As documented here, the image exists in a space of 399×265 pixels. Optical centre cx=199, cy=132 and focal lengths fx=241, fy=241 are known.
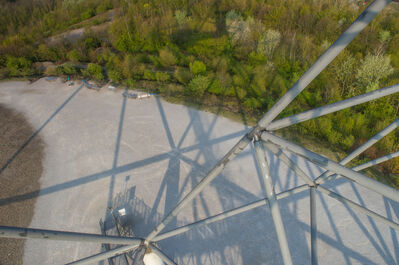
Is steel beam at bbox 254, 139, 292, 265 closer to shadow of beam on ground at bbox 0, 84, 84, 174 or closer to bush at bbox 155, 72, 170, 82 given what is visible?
shadow of beam on ground at bbox 0, 84, 84, 174

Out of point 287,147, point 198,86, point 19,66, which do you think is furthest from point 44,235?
point 19,66

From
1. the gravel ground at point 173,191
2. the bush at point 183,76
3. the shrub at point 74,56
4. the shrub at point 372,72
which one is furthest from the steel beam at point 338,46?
the shrub at point 74,56

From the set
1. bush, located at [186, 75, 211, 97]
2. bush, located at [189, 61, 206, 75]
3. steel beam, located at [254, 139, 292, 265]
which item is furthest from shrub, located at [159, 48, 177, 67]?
steel beam, located at [254, 139, 292, 265]

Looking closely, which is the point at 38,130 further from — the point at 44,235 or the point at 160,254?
the point at 44,235

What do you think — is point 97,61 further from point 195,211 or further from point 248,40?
point 195,211

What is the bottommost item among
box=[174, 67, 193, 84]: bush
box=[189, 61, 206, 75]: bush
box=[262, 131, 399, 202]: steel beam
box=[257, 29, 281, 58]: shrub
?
box=[262, 131, 399, 202]: steel beam

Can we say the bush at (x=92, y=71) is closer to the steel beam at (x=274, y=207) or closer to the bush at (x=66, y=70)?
the bush at (x=66, y=70)
